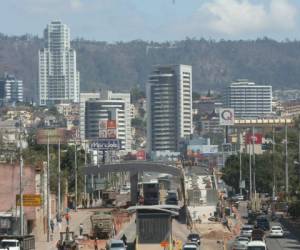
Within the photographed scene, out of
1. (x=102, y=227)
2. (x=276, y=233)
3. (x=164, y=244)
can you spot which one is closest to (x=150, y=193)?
(x=102, y=227)

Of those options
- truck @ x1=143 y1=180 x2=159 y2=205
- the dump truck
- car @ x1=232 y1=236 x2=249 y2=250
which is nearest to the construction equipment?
car @ x1=232 y1=236 x2=249 y2=250

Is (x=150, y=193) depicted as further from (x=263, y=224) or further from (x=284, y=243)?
(x=284, y=243)

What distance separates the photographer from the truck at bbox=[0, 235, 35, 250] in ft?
200

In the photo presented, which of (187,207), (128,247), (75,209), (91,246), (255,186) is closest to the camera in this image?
(128,247)

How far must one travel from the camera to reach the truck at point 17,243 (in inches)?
2404

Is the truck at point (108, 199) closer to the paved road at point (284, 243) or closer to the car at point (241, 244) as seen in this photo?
the paved road at point (284, 243)

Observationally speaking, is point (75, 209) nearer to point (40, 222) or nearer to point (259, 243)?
point (40, 222)

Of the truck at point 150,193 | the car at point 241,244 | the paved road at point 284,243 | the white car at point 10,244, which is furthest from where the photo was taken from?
the truck at point 150,193

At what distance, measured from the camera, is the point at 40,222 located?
90750 millimetres

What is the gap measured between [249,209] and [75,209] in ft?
60.2

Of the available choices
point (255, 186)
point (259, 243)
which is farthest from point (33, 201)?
point (255, 186)

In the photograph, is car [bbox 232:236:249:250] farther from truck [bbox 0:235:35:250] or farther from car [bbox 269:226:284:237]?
car [bbox 269:226:284:237]

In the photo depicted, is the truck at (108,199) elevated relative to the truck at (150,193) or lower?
lower

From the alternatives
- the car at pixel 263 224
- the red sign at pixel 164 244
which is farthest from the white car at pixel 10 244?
the car at pixel 263 224
